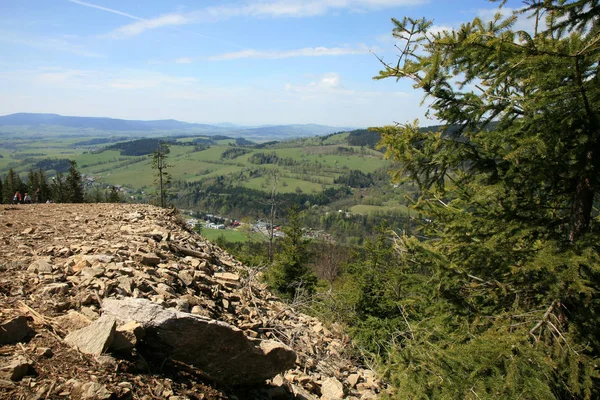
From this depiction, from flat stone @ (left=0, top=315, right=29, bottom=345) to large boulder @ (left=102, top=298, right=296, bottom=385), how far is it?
76cm

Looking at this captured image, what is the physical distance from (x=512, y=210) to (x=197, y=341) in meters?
3.98

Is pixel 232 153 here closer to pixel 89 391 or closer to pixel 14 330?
pixel 14 330

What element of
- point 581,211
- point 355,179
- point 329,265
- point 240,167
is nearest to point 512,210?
point 581,211

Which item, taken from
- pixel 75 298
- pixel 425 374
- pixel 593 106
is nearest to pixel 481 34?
pixel 593 106

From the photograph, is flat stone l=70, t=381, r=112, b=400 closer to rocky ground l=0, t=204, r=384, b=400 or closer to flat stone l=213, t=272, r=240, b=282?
rocky ground l=0, t=204, r=384, b=400

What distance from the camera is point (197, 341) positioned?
3.92 m

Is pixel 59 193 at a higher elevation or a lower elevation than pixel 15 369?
lower

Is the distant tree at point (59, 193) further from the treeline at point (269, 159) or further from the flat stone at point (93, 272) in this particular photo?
the treeline at point (269, 159)

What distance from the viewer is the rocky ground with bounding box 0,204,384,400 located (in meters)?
3.15

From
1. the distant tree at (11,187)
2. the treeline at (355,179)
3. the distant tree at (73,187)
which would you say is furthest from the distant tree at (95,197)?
the treeline at (355,179)

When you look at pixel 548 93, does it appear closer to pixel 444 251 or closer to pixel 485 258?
pixel 485 258

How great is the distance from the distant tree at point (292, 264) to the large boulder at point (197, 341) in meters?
12.3

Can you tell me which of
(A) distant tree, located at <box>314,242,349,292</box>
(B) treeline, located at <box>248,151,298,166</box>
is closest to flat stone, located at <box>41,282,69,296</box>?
(A) distant tree, located at <box>314,242,349,292</box>

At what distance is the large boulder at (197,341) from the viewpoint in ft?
Answer: 12.5
